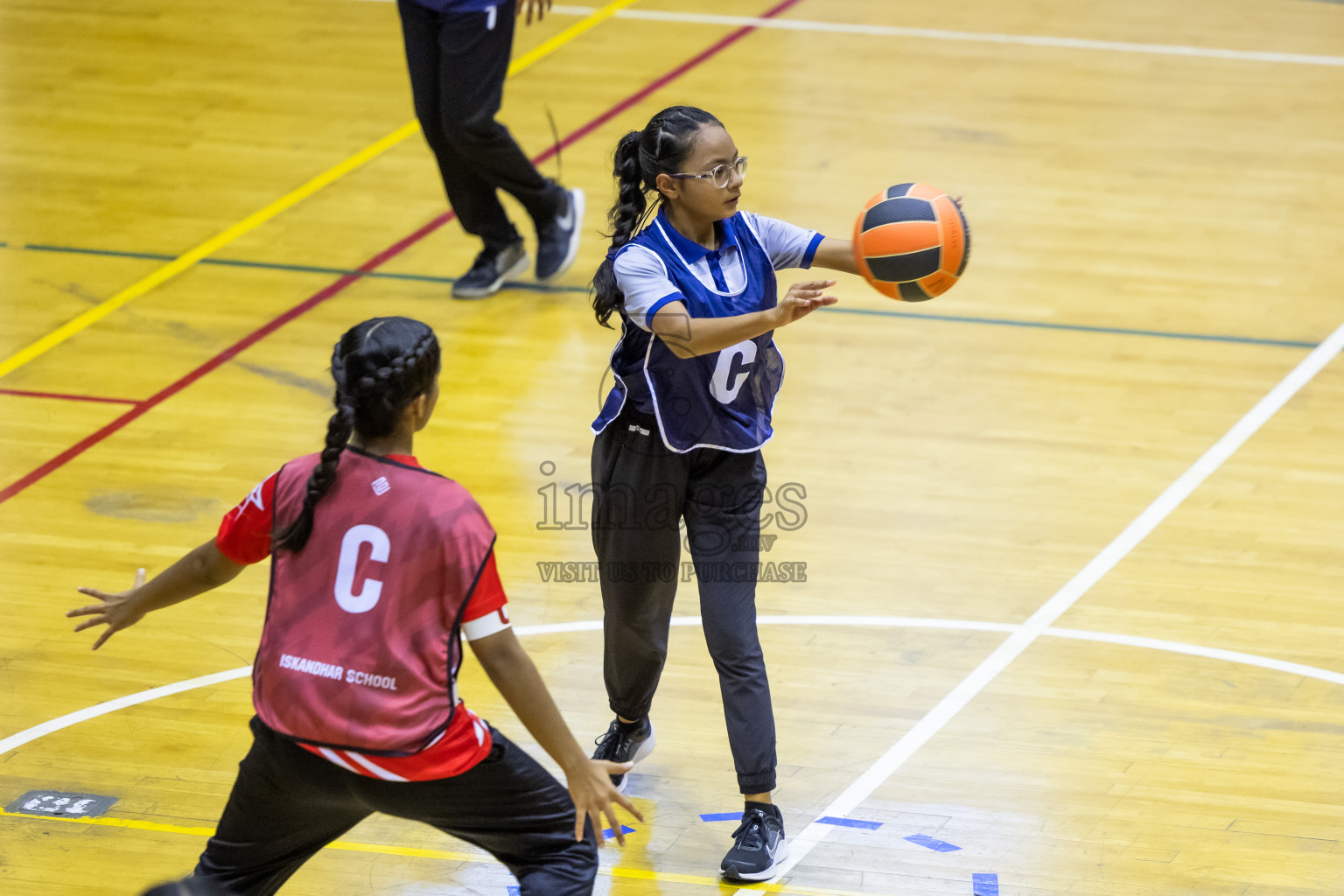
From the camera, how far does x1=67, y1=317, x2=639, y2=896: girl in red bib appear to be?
2844 mm

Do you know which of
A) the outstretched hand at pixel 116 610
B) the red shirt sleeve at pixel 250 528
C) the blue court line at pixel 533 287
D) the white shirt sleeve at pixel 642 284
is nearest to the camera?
the red shirt sleeve at pixel 250 528

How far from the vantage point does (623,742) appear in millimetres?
4277

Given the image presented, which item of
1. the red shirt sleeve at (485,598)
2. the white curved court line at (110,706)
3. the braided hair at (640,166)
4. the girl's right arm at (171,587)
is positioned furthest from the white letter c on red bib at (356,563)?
the white curved court line at (110,706)

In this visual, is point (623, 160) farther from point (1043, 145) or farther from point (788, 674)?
point (1043, 145)

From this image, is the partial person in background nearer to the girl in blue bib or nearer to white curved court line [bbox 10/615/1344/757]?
white curved court line [bbox 10/615/1344/757]

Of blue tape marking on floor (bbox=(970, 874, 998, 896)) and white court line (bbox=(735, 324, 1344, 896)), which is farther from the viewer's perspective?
white court line (bbox=(735, 324, 1344, 896))

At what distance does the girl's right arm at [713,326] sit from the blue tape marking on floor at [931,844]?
1316mm

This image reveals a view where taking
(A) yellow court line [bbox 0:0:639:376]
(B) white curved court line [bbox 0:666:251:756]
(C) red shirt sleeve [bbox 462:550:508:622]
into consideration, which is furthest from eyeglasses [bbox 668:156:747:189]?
(A) yellow court line [bbox 0:0:639:376]

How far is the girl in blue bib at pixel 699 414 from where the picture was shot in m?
3.68

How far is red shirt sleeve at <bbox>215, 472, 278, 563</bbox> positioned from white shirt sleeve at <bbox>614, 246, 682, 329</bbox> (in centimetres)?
97

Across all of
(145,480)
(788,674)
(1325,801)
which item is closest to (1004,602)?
(788,674)

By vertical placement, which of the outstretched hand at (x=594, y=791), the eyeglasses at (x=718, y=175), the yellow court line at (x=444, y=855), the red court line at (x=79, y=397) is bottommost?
the red court line at (x=79, y=397)

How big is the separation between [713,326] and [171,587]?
123 cm

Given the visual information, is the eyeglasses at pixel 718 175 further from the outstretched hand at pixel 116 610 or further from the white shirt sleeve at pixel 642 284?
the outstretched hand at pixel 116 610
